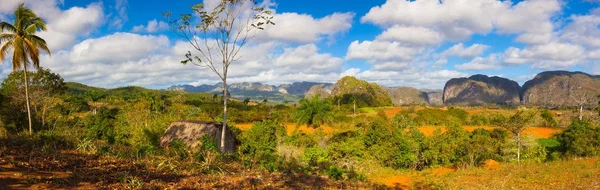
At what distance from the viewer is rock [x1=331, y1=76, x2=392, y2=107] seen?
10619cm

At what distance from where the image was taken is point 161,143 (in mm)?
21953

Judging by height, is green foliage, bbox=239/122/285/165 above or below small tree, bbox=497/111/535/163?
below

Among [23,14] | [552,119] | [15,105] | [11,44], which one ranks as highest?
[23,14]

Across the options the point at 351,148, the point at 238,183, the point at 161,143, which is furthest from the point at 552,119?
the point at 238,183

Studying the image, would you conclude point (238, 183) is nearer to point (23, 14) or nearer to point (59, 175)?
point (59, 175)

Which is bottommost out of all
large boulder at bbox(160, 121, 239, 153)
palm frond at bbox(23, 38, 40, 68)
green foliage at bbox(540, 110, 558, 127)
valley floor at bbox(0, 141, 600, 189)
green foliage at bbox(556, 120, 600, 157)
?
green foliage at bbox(540, 110, 558, 127)

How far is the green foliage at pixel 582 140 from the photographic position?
2391 cm

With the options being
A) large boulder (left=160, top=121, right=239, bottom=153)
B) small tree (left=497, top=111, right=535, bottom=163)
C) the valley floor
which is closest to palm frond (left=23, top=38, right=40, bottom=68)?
large boulder (left=160, top=121, right=239, bottom=153)

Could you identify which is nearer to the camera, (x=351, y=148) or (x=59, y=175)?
(x=59, y=175)

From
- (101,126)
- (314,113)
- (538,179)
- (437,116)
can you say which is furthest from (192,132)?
(437,116)

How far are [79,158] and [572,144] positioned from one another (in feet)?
103

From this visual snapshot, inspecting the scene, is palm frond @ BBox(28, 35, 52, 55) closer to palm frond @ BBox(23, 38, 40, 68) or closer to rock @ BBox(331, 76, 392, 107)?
palm frond @ BBox(23, 38, 40, 68)

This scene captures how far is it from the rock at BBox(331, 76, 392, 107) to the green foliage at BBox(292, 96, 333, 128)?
67.8 meters

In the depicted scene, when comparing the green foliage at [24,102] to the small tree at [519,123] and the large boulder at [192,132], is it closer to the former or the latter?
the large boulder at [192,132]
